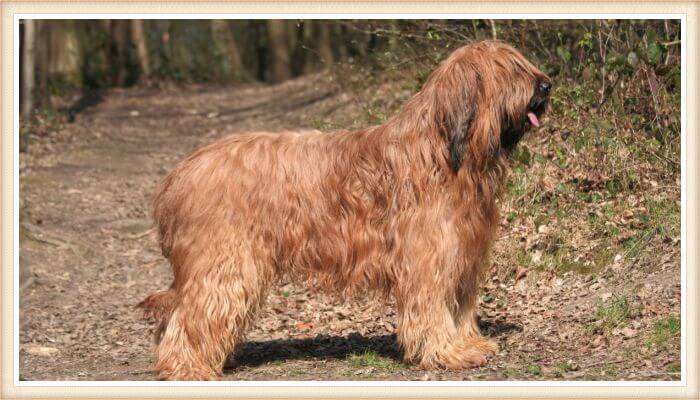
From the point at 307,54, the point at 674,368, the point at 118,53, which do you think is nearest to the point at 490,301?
the point at 674,368

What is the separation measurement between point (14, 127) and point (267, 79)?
22.8 m

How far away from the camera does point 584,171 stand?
9938 millimetres

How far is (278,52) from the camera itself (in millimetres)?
29359

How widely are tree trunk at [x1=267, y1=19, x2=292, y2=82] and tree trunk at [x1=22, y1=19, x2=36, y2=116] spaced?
10.5m

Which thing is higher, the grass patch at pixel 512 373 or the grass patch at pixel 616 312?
the grass patch at pixel 616 312

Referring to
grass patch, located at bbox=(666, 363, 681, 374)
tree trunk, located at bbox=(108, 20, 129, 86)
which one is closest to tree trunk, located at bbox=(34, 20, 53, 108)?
tree trunk, located at bbox=(108, 20, 129, 86)

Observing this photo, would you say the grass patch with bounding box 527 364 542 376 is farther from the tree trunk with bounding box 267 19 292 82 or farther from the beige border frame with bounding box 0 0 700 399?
the tree trunk with bounding box 267 19 292 82

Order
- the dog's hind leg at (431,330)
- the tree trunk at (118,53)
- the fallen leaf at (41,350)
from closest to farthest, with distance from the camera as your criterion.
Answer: the dog's hind leg at (431,330) < the fallen leaf at (41,350) < the tree trunk at (118,53)

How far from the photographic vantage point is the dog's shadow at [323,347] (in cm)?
756

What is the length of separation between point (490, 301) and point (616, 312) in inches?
54.1

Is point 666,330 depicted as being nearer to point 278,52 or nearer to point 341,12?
point 341,12

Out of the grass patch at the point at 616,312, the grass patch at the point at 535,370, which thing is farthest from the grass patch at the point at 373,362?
the grass patch at the point at 616,312

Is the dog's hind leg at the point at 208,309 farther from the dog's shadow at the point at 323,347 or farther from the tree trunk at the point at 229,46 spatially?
the tree trunk at the point at 229,46

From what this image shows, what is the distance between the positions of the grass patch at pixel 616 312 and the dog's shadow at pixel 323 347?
0.65m
